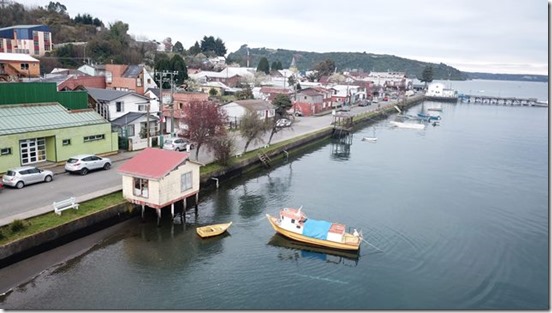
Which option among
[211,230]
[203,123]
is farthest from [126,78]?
[211,230]

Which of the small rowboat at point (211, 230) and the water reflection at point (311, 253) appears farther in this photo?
the small rowboat at point (211, 230)

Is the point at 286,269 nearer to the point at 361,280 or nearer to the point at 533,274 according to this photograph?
the point at 361,280

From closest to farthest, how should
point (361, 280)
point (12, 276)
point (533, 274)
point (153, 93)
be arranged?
point (12, 276) → point (361, 280) → point (533, 274) → point (153, 93)

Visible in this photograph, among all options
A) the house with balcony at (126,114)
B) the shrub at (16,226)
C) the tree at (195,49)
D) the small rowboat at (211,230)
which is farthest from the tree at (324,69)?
the shrub at (16,226)

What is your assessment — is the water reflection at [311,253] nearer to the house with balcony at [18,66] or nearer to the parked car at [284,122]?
the parked car at [284,122]

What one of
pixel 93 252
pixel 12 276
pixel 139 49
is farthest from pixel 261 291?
pixel 139 49

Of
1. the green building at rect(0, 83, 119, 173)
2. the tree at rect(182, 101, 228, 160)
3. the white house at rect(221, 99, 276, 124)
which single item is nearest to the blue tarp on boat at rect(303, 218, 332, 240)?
the tree at rect(182, 101, 228, 160)
